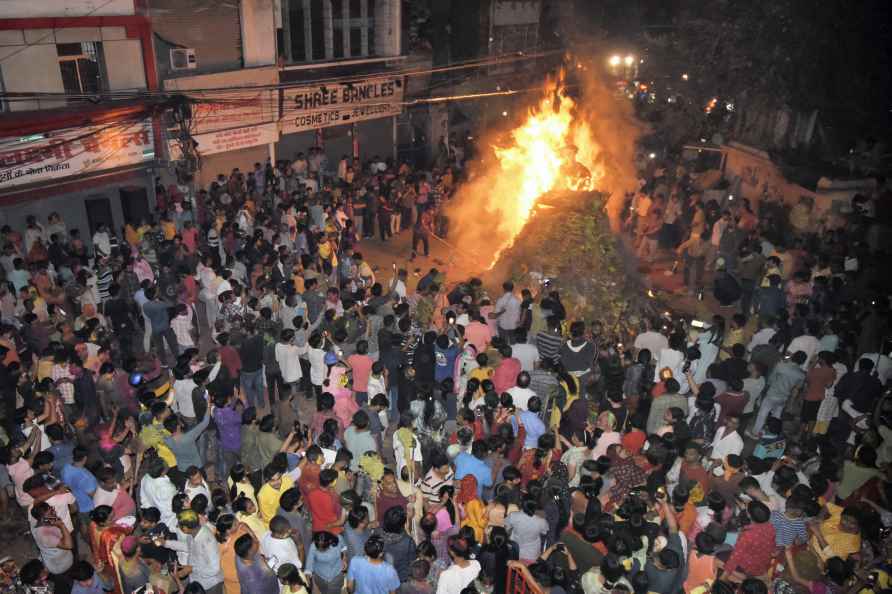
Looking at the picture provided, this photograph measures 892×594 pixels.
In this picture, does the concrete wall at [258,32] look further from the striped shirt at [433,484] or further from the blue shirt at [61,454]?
the striped shirt at [433,484]

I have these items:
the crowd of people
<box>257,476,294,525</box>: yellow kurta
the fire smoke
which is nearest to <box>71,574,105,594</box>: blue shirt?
the crowd of people

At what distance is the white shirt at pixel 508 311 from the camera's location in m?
11.3

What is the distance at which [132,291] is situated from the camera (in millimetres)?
11719

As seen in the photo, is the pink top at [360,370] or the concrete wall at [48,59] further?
the concrete wall at [48,59]

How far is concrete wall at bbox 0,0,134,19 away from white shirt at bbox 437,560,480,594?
14.7 metres

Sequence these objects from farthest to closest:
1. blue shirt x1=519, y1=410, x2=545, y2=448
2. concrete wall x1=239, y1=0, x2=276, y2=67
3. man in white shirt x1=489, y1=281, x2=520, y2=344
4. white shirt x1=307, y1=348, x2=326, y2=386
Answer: concrete wall x1=239, y1=0, x2=276, y2=67 < man in white shirt x1=489, y1=281, x2=520, y2=344 < white shirt x1=307, y1=348, x2=326, y2=386 < blue shirt x1=519, y1=410, x2=545, y2=448

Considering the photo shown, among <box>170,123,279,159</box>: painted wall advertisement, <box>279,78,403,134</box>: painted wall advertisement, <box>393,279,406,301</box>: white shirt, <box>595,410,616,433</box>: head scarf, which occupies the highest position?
A: <box>279,78,403,134</box>: painted wall advertisement

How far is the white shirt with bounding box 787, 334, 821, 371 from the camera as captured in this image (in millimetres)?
9875

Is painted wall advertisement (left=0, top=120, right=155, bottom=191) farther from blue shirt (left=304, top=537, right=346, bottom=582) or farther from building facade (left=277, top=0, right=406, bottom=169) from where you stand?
blue shirt (left=304, top=537, right=346, bottom=582)

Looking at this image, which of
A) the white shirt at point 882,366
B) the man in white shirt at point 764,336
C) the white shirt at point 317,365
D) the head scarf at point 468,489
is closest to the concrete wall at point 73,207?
the white shirt at point 317,365

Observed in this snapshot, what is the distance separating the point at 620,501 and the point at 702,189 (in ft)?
56.1

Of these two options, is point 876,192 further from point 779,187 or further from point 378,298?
point 378,298

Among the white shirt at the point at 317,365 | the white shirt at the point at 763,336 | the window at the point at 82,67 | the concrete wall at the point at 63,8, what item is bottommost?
the white shirt at the point at 317,365

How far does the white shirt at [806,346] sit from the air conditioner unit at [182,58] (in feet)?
50.9
